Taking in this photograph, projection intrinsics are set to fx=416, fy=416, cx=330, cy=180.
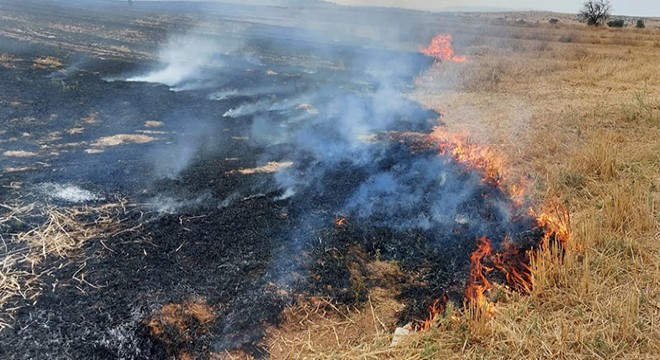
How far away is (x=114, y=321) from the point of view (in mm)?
4262

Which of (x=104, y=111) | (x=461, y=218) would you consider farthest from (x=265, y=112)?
(x=461, y=218)

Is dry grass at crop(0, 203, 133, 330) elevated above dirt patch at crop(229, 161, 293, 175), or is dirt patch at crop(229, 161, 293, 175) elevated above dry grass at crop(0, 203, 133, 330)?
dirt patch at crop(229, 161, 293, 175)

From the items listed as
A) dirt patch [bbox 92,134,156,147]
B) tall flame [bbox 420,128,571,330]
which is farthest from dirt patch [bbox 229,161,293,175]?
tall flame [bbox 420,128,571,330]

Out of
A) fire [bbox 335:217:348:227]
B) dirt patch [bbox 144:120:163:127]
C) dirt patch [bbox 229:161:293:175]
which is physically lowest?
fire [bbox 335:217:348:227]

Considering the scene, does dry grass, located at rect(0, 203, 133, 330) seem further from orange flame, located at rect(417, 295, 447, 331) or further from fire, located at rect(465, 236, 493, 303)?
fire, located at rect(465, 236, 493, 303)

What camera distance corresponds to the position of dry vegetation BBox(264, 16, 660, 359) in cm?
379

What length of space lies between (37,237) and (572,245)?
6799 mm

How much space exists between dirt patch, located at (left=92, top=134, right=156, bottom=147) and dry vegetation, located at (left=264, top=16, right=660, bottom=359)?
7.18 meters

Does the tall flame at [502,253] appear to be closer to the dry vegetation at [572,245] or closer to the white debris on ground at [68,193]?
the dry vegetation at [572,245]

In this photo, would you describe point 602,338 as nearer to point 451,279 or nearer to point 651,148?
point 451,279

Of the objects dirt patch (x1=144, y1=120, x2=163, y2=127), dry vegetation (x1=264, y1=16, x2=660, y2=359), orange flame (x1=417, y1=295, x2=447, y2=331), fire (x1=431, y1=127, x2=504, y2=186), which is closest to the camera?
dry vegetation (x1=264, y1=16, x2=660, y2=359)

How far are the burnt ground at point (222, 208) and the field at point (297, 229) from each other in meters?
0.03

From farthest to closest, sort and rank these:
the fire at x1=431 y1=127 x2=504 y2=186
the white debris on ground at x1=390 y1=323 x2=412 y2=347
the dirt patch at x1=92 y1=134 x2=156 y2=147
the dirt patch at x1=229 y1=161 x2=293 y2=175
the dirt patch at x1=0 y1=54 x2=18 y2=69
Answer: the dirt patch at x1=0 y1=54 x2=18 y2=69 → the dirt patch at x1=92 y1=134 x2=156 y2=147 → the dirt patch at x1=229 y1=161 x2=293 y2=175 → the fire at x1=431 y1=127 x2=504 y2=186 → the white debris on ground at x1=390 y1=323 x2=412 y2=347

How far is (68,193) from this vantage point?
269 inches
